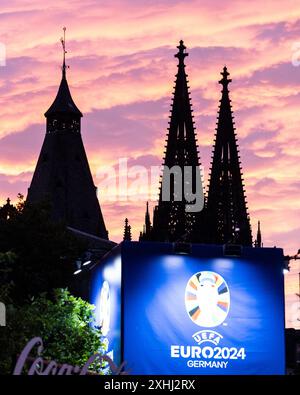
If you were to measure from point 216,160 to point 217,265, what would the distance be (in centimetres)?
13265

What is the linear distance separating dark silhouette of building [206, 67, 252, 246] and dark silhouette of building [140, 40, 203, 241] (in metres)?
2.63

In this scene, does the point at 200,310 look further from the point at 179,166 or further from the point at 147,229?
the point at 147,229

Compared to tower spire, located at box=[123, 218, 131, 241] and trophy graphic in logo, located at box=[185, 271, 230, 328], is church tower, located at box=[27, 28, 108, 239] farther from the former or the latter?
trophy graphic in logo, located at box=[185, 271, 230, 328]

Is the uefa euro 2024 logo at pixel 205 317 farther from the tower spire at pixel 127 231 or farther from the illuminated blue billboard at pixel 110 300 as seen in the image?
the tower spire at pixel 127 231

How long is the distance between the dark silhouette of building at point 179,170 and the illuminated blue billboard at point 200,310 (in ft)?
401

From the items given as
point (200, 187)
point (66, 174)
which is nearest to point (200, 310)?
point (200, 187)

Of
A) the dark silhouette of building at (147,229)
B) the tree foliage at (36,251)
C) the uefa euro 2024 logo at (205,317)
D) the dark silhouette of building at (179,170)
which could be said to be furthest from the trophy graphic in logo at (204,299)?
the dark silhouette of building at (147,229)

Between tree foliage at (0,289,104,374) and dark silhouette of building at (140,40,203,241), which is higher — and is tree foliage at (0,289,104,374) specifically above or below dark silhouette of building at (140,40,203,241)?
below

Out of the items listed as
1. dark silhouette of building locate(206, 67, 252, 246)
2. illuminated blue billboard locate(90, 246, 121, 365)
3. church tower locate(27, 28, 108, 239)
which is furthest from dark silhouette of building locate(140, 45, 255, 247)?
illuminated blue billboard locate(90, 246, 121, 365)

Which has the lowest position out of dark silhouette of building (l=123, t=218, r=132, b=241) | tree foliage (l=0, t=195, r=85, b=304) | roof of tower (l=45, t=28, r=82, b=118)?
tree foliage (l=0, t=195, r=85, b=304)

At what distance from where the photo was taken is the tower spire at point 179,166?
16162 centimetres

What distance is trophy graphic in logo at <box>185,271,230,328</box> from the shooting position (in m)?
36.2

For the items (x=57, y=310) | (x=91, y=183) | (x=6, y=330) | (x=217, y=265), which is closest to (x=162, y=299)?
(x=217, y=265)

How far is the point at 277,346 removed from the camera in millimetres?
37594
